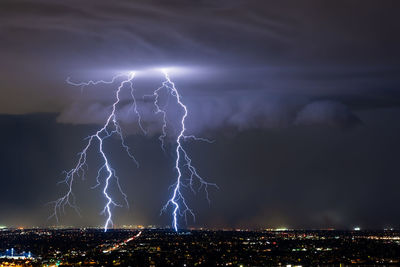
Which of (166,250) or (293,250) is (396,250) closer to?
(293,250)

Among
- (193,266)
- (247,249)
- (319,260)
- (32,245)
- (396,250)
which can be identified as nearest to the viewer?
(193,266)

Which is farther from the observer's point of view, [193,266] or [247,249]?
[247,249]

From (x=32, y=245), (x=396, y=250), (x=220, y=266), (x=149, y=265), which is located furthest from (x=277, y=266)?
(x=32, y=245)

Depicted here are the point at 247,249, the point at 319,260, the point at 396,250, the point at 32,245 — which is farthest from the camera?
the point at 32,245

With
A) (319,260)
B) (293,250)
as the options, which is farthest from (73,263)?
(293,250)

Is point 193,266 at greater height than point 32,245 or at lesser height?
lesser

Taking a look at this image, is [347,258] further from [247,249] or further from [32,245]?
[32,245]

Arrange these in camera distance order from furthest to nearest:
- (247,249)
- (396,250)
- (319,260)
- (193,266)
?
(247,249) < (396,250) < (319,260) < (193,266)

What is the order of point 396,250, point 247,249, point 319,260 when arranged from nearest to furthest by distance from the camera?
point 319,260 < point 396,250 < point 247,249

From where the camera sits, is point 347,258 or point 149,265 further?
point 347,258
